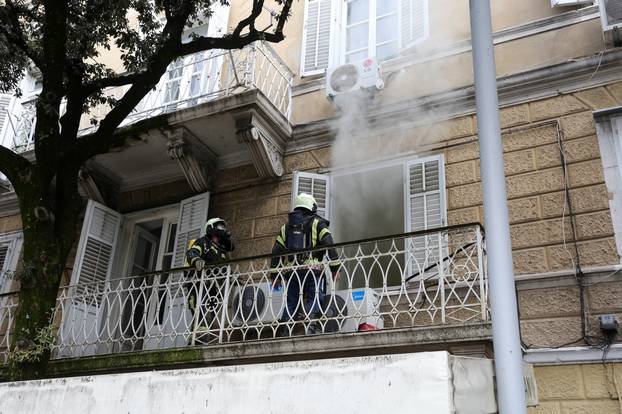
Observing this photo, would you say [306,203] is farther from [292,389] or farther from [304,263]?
[292,389]

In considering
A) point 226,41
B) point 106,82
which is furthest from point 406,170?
point 106,82

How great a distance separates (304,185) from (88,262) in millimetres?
3690

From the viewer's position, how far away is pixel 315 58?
34.1 ft

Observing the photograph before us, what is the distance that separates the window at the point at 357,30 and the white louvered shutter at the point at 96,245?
400cm

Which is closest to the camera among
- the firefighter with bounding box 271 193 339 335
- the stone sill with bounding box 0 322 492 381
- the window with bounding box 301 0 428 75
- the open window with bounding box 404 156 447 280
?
the stone sill with bounding box 0 322 492 381

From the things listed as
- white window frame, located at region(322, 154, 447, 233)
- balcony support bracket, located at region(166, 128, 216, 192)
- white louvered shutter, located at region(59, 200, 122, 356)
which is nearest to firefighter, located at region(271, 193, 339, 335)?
white window frame, located at region(322, 154, 447, 233)

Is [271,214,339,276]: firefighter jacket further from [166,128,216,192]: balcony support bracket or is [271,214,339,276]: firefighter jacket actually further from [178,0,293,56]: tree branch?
[166,128,216,192]: balcony support bracket

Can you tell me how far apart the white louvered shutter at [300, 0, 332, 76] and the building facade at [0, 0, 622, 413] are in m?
0.03

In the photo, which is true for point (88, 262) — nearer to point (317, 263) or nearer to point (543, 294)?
point (317, 263)

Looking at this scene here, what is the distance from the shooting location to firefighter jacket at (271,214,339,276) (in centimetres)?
734

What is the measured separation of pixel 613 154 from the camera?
746cm

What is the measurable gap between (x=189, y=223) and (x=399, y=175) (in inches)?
127

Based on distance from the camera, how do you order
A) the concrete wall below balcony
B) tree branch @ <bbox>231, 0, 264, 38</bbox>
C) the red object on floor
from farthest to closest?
1. tree branch @ <bbox>231, 0, 264, 38</bbox>
2. the red object on floor
3. the concrete wall below balcony

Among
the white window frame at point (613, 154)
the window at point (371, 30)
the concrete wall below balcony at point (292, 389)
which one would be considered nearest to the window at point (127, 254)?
the window at point (371, 30)
